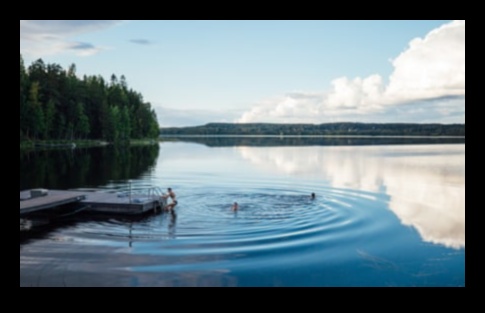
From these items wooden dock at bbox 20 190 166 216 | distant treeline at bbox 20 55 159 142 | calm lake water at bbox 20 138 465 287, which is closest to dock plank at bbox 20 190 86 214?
wooden dock at bbox 20 190 166 216

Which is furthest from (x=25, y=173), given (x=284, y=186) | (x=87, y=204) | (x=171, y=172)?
(x=284, y=186)

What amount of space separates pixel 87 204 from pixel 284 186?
49.1 ft

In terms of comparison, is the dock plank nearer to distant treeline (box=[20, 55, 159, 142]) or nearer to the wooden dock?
the wooden dock

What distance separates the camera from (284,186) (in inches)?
1291

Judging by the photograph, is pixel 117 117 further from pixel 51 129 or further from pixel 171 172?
pixel 171 172

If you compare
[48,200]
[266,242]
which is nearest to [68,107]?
[48,200]

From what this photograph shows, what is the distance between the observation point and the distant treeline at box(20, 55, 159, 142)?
88.9 m

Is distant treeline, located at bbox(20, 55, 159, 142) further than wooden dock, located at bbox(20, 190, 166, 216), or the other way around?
distant treeline, located at bbox(20, 55, 159, 142)

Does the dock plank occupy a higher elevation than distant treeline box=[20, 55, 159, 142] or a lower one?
lower

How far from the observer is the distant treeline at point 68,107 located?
88875 millimetres
